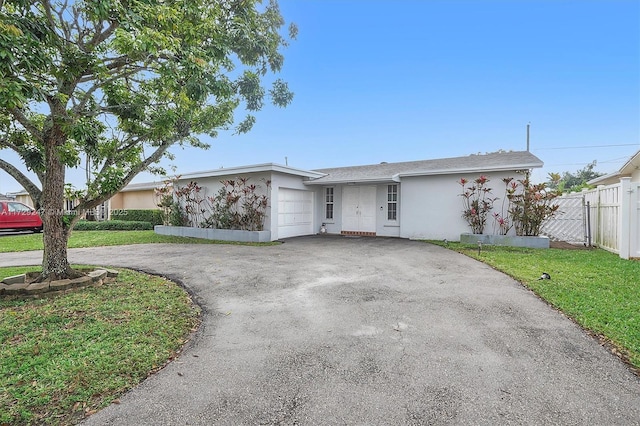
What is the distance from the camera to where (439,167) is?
1243cm

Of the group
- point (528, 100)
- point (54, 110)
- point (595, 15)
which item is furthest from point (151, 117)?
point (528, 100)

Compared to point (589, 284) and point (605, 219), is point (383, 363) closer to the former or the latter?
point (589, 284)

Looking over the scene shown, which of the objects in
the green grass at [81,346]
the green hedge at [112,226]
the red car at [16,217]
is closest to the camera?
the green grass at [81,346]

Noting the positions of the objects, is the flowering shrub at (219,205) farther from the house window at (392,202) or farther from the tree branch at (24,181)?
the tree branch at (24,181)

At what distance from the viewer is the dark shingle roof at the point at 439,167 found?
10211mm

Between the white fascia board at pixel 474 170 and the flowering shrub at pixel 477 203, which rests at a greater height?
the white fascia board at pixel 474 170

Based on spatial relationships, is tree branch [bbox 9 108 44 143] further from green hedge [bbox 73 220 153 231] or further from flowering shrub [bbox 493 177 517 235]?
green hedge [bbox 73 220 153 231]

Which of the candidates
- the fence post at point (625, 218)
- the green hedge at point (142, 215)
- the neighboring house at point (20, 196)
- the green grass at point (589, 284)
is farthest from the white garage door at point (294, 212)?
the neighboring house at point (20, 196)

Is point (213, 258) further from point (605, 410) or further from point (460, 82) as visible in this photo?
point (460, 82)

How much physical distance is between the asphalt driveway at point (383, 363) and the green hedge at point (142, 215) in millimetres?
13995

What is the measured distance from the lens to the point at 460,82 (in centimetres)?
1612

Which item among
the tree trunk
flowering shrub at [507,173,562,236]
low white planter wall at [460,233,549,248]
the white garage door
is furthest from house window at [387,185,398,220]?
the tree trunk

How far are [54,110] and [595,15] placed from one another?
1717 centimetres

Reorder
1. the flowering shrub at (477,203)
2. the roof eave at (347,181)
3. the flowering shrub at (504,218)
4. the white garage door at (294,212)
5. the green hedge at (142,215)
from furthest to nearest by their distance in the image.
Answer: the green hedge at (142,215), the white garage door at (294,212), the roof eave at (347,181), the flowering shrub at (477,203), the flowering shrub at (504,218)
